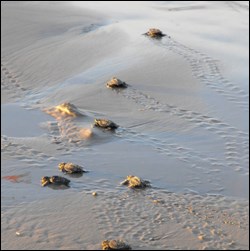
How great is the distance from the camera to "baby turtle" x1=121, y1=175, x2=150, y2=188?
5.59 meters

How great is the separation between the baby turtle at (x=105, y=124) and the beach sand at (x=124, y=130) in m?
0.07

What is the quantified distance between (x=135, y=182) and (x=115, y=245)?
1.08 m

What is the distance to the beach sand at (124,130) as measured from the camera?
505cm

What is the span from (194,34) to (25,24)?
3.06 metres

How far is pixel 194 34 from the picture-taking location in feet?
35.1

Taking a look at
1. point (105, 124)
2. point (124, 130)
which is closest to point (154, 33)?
point (124, 130)

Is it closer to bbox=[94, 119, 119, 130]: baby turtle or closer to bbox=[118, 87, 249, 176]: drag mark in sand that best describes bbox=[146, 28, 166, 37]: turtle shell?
bbox=[118, 87, 249, 176]: drag mark in sand

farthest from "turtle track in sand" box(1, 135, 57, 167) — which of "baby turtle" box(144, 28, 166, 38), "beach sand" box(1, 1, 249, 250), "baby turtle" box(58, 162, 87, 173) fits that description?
"baby turtle" box(144, 28, 166, 38)

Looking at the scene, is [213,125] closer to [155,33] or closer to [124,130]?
[124,130]

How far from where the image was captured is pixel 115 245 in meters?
4.61

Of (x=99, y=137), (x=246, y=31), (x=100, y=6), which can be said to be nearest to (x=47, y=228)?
(x=99, y=137)

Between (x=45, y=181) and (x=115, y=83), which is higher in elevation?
(x=115, y=83)

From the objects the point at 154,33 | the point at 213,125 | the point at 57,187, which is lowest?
the point at 57,187

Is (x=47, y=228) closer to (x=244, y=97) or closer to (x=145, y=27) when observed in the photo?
(x=244, y=97)
